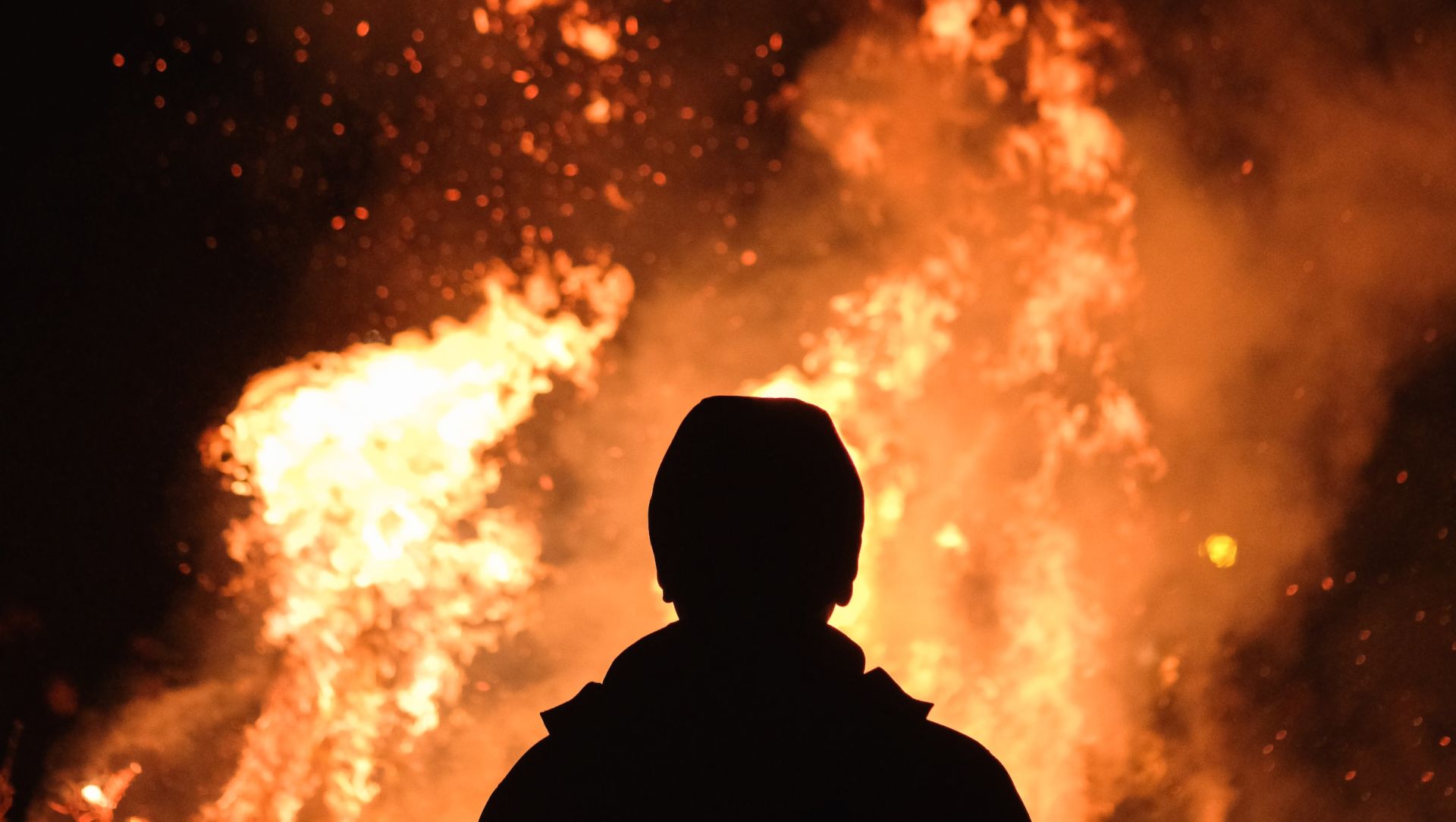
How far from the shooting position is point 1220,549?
9414mm

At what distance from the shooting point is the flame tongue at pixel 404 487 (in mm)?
8055

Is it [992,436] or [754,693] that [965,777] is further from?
[992,436]

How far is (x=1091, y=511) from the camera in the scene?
914 cm

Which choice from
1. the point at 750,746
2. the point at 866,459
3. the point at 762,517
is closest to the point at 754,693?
the point at 750,746

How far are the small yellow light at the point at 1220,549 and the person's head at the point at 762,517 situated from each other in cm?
924

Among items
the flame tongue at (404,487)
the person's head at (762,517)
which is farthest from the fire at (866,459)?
the person's head at (762,517)

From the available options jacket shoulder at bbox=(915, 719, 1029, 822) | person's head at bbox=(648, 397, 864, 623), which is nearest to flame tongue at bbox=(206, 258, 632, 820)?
person's head at bbox=(648, 397, 864, 623)

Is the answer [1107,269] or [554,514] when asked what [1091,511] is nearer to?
[1107,269]

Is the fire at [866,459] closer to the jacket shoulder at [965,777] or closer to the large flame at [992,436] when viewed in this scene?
the large flame at [992,436]

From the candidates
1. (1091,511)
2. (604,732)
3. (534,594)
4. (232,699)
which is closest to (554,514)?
(534,594)

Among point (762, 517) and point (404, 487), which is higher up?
point (404, 487)

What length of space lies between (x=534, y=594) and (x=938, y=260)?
4433 mm

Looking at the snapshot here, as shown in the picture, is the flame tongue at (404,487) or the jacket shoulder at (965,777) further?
the flame tongue at (404,487)

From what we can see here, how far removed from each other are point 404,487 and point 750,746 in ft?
24.0
